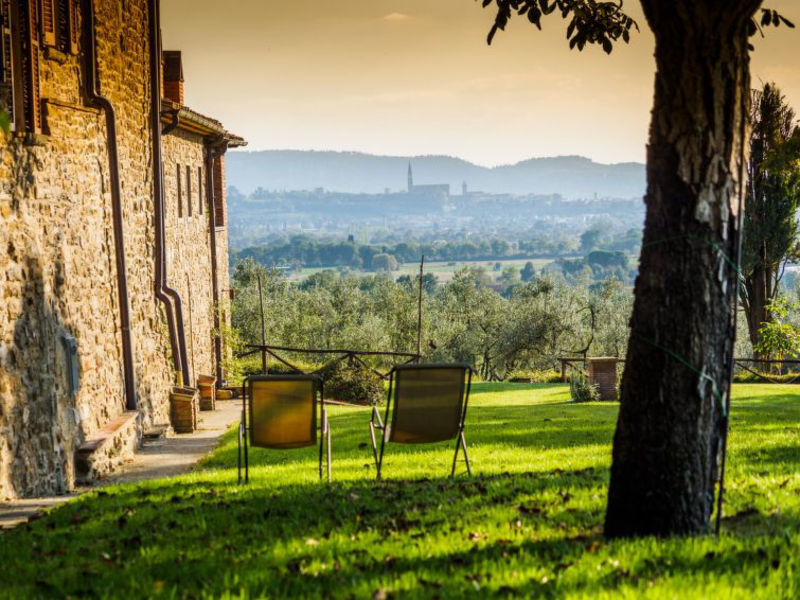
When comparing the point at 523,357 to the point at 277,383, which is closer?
the point at 277,383

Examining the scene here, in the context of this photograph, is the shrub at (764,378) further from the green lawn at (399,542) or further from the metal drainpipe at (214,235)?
the green lawn at (399,542)

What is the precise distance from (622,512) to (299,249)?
148270 mm

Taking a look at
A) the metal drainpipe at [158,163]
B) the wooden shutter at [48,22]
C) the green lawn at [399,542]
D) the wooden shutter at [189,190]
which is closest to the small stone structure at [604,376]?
the metal drainpipe at [158,163]

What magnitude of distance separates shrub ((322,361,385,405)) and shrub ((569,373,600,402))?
455 centimetres

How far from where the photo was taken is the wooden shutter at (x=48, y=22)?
9.69 metres

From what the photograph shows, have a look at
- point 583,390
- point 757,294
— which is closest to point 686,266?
point 583,390

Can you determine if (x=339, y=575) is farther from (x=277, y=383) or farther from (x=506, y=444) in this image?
(x=506, y=444)

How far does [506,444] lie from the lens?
10492mm

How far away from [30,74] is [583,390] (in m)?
13.3

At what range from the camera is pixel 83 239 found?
11.0 metres

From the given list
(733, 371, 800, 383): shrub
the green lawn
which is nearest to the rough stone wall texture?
the green lawn

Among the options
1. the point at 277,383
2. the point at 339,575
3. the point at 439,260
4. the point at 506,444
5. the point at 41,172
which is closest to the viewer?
the point at 339,575

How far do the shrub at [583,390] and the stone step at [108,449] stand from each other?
9.85 meters

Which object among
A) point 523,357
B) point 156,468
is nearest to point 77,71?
point 156,468
